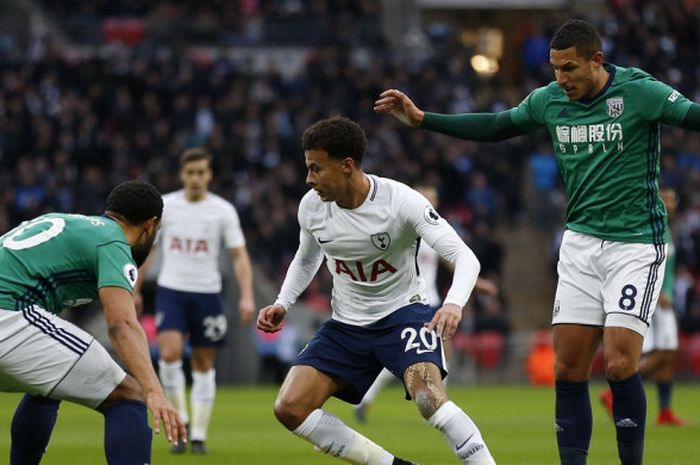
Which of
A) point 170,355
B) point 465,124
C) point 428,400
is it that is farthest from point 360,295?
point 170,355

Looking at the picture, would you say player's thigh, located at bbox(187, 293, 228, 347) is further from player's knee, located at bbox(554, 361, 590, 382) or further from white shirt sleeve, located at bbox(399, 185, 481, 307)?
player's knee, located at bbox(554, 361, 590, 382)

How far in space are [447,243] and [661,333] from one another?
7.73 metres

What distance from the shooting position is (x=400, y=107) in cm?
840

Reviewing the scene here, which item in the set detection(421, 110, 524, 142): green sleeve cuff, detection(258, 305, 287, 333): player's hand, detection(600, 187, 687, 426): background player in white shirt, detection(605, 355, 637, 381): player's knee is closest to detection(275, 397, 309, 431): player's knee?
detection(258, 305, 287, 333): player's hand

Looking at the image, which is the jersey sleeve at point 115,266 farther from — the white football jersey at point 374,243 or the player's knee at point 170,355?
the player's knee at point 170,355

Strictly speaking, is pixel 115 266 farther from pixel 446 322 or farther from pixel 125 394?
pixel 446 322

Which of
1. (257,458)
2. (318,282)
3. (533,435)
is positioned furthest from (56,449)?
(318,282)

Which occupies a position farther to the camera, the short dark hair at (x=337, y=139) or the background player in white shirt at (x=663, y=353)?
the background player in white shirt at (x=663, y=353)

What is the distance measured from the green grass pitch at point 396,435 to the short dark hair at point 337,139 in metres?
3.35

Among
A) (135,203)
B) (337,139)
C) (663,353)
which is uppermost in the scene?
(337,139)

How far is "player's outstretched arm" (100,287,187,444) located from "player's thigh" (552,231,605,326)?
2627 mm

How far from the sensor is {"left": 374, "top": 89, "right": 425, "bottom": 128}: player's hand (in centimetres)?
830

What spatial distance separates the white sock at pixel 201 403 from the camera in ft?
38.8

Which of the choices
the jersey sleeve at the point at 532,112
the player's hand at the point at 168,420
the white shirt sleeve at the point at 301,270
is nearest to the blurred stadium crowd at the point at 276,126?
the white shirt sleeve at the point at 301,270
